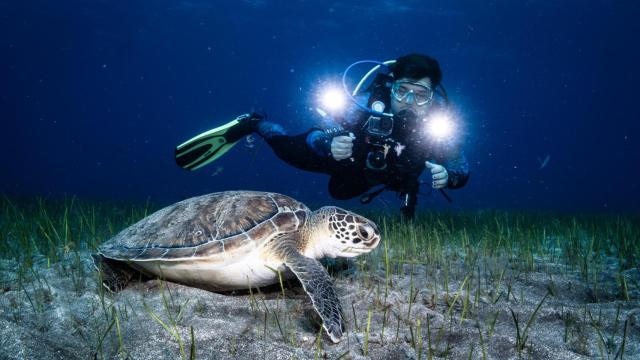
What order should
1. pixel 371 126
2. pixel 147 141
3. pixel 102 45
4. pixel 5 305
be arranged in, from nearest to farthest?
pixel 5 305, pixel 371 126, pixel 102 45, pixel 147 141

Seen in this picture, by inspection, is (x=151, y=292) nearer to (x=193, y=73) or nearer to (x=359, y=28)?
(x=359, y=28)

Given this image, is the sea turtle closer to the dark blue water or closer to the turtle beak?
the turtle beak

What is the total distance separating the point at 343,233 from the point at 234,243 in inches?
35.0

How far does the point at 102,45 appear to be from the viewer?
148 feet

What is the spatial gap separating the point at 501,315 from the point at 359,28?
3619cm

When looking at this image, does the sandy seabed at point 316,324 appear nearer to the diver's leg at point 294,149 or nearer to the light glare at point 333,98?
the light glare at point 333,98

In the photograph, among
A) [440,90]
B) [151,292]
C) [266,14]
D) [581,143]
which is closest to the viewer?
[151,292]

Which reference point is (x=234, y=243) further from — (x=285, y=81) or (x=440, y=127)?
(x=285, y=81)

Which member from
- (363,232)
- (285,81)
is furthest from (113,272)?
(285,81)

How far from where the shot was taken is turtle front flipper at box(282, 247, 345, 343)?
2.01 meters

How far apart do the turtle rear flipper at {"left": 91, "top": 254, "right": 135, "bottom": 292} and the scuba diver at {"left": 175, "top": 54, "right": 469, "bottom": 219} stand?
372cm

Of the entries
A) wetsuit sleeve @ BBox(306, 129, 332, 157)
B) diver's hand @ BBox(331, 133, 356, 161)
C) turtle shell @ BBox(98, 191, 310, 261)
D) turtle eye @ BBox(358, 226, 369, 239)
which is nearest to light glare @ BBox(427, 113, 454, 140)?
diver's hand @ BBox(331, 133, 356, 161)

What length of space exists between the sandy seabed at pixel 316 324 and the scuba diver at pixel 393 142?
3189mm

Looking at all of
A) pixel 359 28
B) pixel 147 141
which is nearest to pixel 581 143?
pixel 359 28
